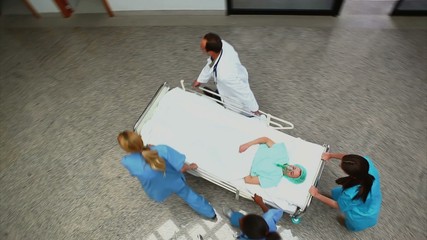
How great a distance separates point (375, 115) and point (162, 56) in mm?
2489

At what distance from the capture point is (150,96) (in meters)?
3.51

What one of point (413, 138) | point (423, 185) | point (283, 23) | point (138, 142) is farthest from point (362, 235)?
point (283, 23)

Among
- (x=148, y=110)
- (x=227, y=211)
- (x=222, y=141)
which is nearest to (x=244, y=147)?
(x=222, y=141)

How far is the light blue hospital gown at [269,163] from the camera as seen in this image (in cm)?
237

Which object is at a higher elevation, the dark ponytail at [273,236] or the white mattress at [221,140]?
the dark ponytail at [273,236]

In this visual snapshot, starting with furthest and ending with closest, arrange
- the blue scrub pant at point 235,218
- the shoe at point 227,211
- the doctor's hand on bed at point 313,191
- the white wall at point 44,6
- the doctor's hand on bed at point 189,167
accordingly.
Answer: the white wall at point 44,6 < the shoe at point 227,211 < the blue scrub pant at point 235,218 < the doctor's hand on bed at point 189,167 < the doctor's hand on bed at point 313,191

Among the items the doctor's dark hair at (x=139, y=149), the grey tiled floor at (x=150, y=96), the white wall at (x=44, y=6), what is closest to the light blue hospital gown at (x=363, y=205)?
the grey tiled floor at (x=150, y=96)

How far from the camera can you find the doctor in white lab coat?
7.88 feet

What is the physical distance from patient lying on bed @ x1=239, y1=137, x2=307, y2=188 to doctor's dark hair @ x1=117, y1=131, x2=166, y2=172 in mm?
743

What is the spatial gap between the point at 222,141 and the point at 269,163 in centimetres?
43

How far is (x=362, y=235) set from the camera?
2.69 meters

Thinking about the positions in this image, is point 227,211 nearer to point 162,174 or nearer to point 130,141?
point 162,174

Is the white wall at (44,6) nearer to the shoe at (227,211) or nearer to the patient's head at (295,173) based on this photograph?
the shoe at (227,211)

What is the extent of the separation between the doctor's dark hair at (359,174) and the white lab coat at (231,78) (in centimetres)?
98
